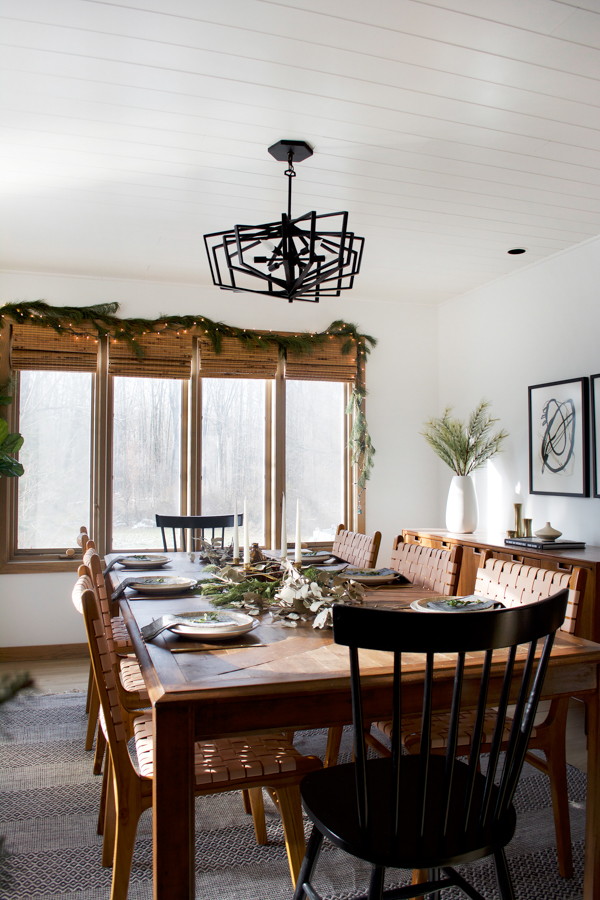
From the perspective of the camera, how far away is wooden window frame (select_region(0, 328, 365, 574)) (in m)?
4.34

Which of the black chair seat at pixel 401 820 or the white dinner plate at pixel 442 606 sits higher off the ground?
the white dinner plate at pixel 442 606

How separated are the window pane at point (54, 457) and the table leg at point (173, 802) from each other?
3.38m

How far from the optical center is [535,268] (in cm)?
416

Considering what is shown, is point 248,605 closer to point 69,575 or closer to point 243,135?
point 243,135

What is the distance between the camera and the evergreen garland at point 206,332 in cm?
438

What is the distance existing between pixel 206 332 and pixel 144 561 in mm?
2090

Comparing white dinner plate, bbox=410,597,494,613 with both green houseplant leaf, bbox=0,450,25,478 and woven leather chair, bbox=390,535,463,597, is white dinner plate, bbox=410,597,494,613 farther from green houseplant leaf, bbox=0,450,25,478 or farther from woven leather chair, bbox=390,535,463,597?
green houseplant leaf, bbox=0,450,25,478

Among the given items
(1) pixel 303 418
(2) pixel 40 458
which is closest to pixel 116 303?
(2) pixel 40 458

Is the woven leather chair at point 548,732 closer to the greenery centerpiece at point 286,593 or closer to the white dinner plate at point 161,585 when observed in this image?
the greenery centerpiece at point 286,593

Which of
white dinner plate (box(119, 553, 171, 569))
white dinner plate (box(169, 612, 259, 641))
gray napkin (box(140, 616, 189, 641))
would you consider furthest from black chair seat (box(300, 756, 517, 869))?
white dinner plate (box(119, 553, 171, 569))

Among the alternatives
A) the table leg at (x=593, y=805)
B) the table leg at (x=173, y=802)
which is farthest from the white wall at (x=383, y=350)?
the table leg at (x=173, y=802)

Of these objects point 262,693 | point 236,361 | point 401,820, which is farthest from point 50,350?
point 401,820

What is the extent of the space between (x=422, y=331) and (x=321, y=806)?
4301mm

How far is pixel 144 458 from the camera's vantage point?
463cm
